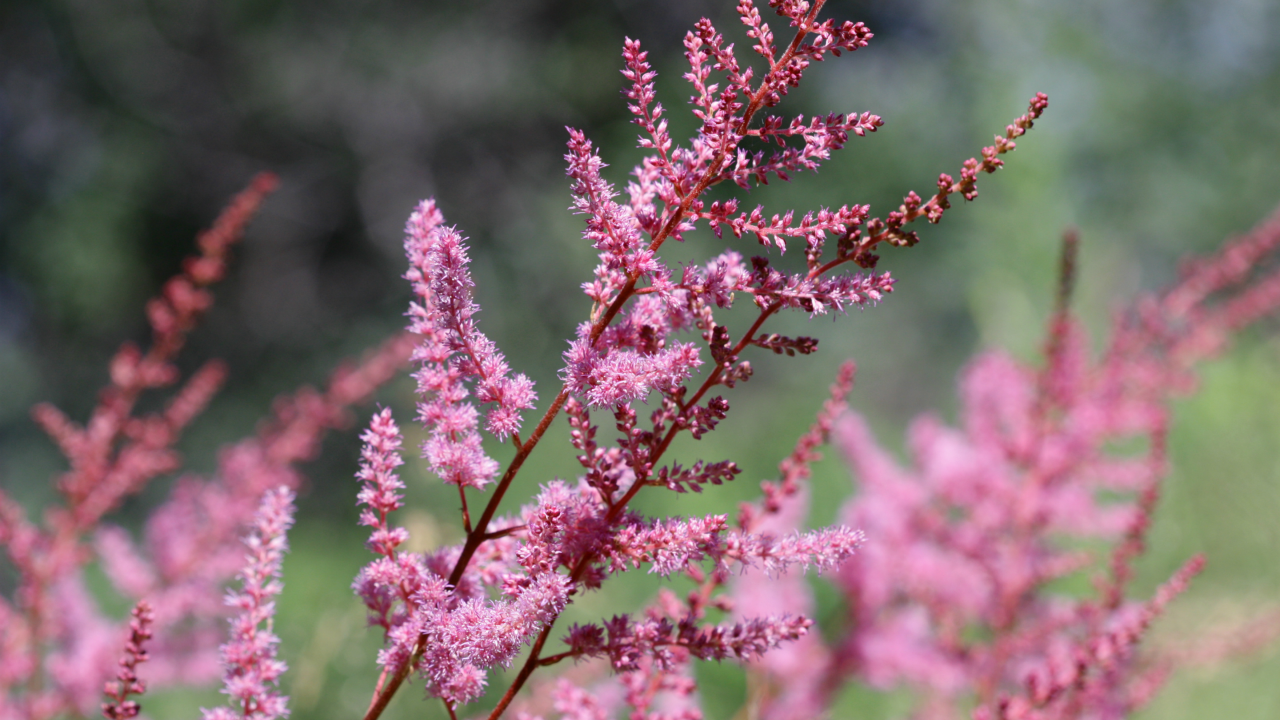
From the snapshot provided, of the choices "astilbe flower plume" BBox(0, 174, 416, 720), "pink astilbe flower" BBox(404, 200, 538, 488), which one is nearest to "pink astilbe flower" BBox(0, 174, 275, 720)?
"astilbe flower plume" BBox(0, 174, 416, 720)

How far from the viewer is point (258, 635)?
679 mm

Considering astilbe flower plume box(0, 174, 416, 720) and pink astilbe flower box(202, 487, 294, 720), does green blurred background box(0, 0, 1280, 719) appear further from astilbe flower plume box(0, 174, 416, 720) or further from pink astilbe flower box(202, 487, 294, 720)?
pink astilbe flower box(202, 487, 294, 720)

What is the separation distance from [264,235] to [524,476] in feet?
25.5

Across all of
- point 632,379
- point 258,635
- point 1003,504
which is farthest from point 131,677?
point 1003,504

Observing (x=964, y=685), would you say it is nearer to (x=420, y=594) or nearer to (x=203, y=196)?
(x=420, y=594)

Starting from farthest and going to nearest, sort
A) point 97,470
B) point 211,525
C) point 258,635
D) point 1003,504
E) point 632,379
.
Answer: point 1003,504 < point 211,525 < point 97,470 < point 258,635 < point 632,379

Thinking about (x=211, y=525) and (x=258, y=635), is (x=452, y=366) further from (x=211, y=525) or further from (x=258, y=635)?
(x=211, y=525)

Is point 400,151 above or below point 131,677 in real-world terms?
above

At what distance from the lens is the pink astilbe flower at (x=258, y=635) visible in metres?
0.66

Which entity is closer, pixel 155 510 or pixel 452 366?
pixel 452 366

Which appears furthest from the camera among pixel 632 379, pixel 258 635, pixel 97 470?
pixel 97 470

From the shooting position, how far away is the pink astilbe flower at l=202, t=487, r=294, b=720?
660 millimetres

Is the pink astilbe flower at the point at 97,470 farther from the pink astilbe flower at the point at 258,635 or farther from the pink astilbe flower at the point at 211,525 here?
the pink astilbe flower at the point at 258,635

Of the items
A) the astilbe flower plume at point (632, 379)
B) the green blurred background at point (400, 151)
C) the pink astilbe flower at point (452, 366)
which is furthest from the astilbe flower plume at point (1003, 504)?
the green blurred background at point (400, 151)
